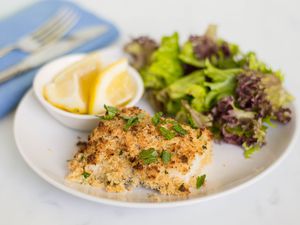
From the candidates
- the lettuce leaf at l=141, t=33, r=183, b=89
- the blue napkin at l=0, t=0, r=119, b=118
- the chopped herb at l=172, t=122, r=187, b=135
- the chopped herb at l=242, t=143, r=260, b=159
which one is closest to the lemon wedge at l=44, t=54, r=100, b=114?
the blue napkin at l=0, t=0, r=119, b=118

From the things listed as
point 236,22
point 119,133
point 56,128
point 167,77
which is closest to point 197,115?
point 167,77

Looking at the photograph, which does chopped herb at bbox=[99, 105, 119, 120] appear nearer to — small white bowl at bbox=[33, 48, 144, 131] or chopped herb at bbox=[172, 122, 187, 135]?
small white bowl at bbox=[33, 48, 144, 131]

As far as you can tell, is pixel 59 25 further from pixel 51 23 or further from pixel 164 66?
pixel 164 66

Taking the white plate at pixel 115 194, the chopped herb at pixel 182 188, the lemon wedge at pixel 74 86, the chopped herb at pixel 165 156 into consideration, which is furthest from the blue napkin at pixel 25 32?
the chopped herb at pixel 182 188

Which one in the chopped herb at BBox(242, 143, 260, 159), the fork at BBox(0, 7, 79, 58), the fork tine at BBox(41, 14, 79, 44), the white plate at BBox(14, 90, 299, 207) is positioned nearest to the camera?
the white plate at BBox(14, 90, 299, 207)

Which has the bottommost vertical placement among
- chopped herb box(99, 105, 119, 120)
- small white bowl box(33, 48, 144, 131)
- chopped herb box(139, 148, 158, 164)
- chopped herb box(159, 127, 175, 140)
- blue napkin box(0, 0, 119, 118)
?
blue napkin box(0, 0, 119, 118)

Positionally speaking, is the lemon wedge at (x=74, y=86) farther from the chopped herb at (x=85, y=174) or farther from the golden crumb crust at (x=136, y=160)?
the chopped herb at (x=85, y=174)

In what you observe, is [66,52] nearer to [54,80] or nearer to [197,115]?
[54,80]
